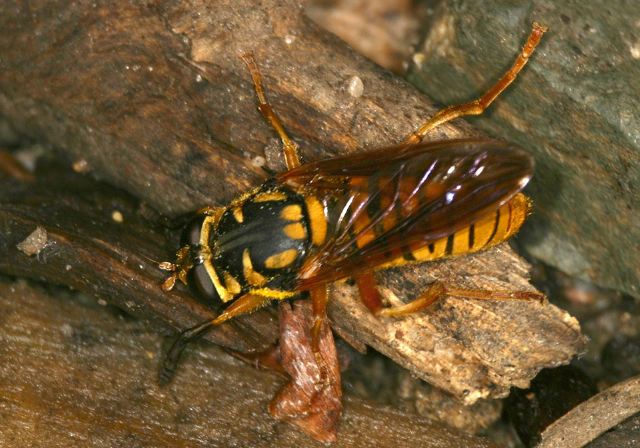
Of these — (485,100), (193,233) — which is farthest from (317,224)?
(485,100)

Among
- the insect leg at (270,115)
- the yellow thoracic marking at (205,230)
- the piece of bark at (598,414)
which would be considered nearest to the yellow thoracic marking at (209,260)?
the yellow thoracic marking at (205,230)

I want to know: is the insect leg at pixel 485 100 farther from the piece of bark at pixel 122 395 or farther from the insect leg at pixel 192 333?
the piece of bark at pixel 122 395

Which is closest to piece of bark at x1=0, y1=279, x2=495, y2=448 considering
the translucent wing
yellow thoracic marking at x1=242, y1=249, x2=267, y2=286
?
yellow thoracic marking at x1=242, y1=249, x2=267, y2=286

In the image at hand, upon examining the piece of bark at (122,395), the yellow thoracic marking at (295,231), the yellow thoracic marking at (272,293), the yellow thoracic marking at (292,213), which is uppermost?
the yellow thoracic marking at (292,213)

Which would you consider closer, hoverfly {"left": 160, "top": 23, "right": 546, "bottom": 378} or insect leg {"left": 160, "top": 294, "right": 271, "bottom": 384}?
hoverfly {"left": 160, "top": 23, "right": 546, "bottom": 378}

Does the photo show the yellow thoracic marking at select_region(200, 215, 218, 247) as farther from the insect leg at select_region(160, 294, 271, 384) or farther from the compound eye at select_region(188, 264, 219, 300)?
the insect leg at select_region(160, 294, 271, 384)

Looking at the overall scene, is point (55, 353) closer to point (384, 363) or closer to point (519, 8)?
point (384, 363)

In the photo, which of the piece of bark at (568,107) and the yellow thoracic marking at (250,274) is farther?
the yellow thoracic marking at (250,274)

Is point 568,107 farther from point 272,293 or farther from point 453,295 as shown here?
point 272,293
